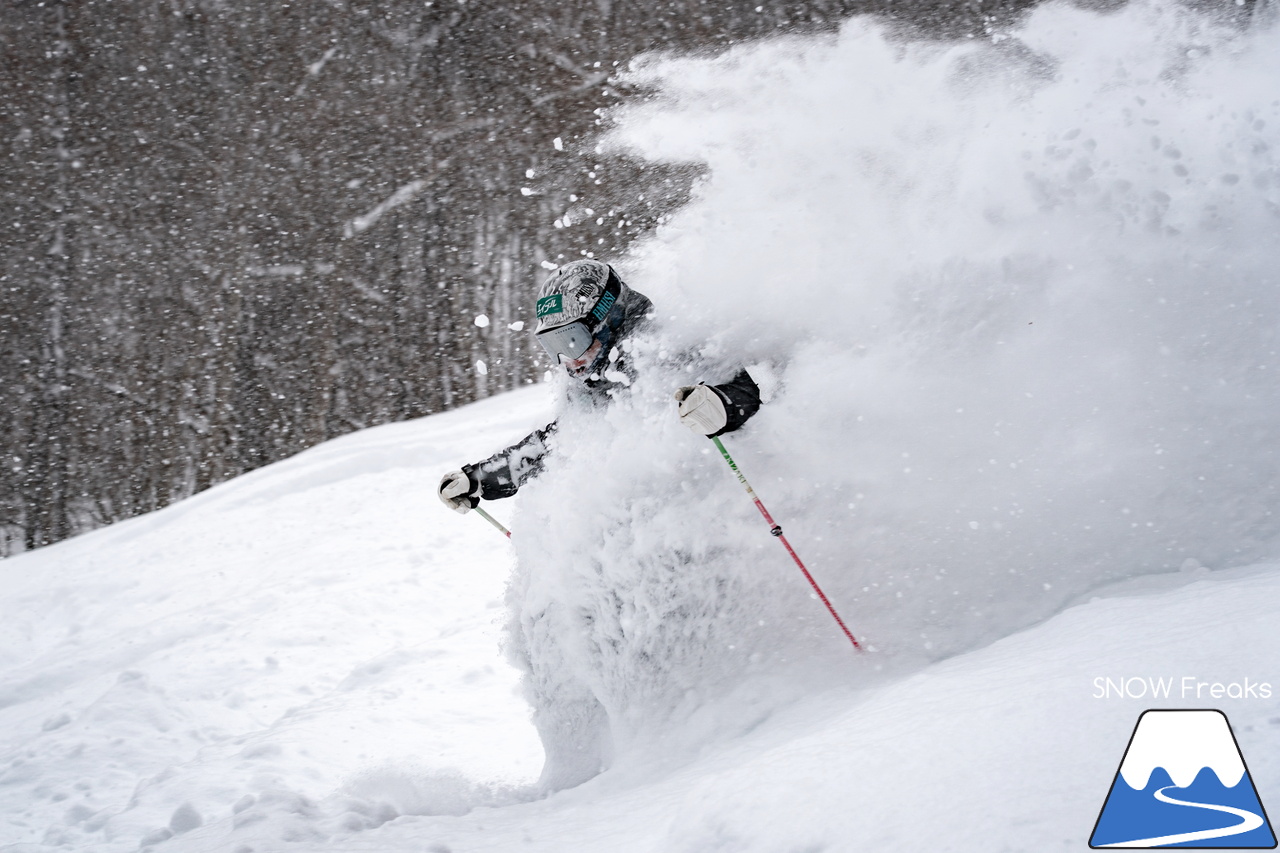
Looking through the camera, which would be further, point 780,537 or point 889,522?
point 889,522

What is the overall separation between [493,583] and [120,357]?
41.7 feet

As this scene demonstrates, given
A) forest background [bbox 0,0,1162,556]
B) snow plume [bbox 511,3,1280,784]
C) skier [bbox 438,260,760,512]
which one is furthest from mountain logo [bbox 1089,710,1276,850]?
forest background [bbox 0,0,1162,556]

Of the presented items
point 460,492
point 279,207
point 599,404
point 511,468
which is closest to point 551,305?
point 599,404

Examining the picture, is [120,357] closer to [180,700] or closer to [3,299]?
[3,299]

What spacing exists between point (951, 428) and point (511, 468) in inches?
69.3

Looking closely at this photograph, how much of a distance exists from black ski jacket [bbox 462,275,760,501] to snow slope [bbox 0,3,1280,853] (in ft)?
0.35

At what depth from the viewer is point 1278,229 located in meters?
2.67

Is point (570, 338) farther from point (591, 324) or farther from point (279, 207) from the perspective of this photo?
point (279, 207)

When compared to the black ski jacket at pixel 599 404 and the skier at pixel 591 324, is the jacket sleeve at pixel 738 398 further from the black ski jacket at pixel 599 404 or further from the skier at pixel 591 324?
the skier at pixel 591 324

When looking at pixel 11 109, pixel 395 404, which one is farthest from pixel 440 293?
pixel 11 109

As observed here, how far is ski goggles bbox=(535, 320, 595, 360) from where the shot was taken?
2807 millimetres

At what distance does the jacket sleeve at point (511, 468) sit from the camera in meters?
3.29

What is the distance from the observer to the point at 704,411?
2365 millimetres

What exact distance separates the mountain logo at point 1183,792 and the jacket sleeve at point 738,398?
1.30 meters
